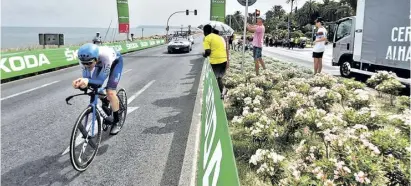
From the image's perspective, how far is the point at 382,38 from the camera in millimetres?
9594

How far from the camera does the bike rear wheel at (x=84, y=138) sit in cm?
423

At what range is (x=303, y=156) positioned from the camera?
3.60m

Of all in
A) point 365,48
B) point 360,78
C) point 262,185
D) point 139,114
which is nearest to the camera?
point 262,185

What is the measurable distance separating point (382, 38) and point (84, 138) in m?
9.01

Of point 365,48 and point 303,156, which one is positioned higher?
point 365,48

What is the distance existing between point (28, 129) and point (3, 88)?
5743 mm

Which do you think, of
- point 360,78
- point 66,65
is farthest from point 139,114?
Answer: point 66,65

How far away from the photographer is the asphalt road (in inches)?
173

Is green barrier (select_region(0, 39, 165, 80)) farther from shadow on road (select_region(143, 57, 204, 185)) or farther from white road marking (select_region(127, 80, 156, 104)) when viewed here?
shadow on road (select_region(143, 57, 204, 185))

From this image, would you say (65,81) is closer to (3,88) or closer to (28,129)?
(3,88)

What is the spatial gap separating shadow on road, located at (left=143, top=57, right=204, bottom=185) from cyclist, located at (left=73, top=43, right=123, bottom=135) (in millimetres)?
1139

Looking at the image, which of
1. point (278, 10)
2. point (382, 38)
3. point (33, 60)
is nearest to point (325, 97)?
point (382, 38)

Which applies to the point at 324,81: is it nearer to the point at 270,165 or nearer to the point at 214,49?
the point at 214,49

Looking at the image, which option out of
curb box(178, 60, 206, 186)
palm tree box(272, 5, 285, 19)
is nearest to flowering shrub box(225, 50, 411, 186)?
curb box(178, 60, 206, 186)
